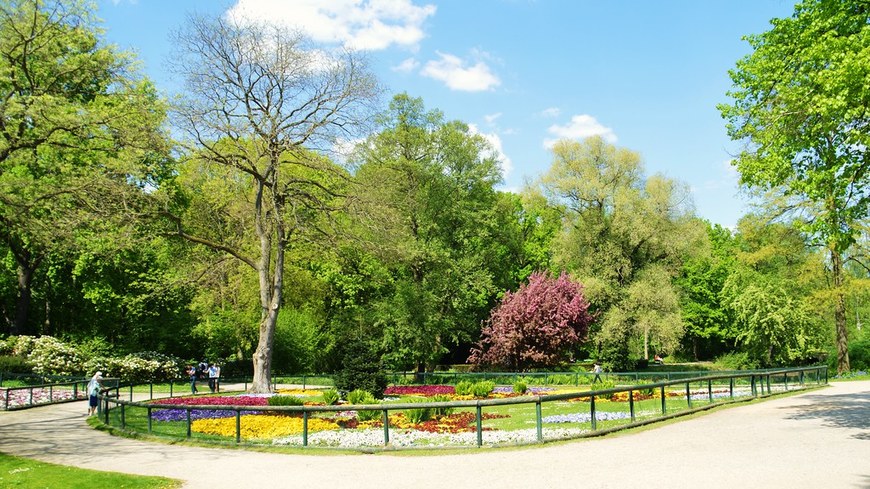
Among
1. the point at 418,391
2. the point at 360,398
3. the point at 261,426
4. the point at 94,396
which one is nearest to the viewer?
the point at 261,426

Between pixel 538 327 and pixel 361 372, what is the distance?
1833 cm

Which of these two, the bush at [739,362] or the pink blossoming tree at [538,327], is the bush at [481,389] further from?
the bush at [739,362]

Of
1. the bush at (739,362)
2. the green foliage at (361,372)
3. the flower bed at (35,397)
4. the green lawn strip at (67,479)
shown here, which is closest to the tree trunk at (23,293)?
the flower bed at (35,397)

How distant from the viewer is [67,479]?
36.2ft

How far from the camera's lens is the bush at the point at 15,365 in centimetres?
3128

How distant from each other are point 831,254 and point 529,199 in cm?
2047

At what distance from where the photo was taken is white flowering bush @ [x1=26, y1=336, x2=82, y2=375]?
32719 mm

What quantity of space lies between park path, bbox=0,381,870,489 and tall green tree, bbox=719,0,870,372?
527 cm

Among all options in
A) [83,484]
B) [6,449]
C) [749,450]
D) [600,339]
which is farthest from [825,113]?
[600,339]

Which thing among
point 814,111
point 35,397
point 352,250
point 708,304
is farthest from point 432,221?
point 708,304

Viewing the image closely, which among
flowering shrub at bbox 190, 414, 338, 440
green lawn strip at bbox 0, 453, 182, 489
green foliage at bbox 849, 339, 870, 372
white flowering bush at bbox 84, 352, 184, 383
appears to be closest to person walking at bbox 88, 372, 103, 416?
flowering shrub at bbox 190, 414, 338, 440

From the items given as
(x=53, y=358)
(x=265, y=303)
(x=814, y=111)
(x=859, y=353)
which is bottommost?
(x=859, y=353)

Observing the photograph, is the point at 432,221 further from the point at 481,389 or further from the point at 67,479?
the point at 67,479

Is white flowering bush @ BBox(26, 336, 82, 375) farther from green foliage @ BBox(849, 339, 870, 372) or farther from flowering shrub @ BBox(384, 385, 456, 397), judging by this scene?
green foliage @ BBox(849, 339, 870, 372)
